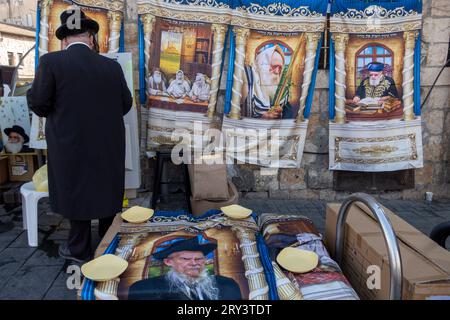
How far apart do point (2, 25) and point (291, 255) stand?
2136cm

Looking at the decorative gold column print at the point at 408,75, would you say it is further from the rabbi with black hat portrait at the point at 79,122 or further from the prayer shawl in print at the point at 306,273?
the rabbi with black hat portrait at the point at 79,122

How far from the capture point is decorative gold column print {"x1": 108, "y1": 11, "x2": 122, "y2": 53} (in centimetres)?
420

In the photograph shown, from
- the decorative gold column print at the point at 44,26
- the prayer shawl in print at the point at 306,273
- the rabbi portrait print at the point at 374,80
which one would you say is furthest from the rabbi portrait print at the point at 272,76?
the prayer shawl in print at the point at 306,273

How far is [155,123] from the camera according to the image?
14.5 ft

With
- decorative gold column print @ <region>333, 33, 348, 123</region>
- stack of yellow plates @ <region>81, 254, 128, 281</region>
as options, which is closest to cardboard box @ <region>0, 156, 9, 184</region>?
stack of yellow plates @ <region>81, 254, 128, 281</region>

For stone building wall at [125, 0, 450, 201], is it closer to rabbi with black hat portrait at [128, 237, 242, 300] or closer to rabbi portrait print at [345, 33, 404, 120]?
rabbi portrait print at [345, 33, 404, 120]

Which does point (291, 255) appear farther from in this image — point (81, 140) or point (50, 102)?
point (50, 102)

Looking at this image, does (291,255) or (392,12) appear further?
(392,12)

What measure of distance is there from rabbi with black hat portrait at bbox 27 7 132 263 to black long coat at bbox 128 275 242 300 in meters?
1.41

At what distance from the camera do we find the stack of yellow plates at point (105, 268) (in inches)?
63.1

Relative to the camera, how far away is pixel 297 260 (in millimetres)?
1766

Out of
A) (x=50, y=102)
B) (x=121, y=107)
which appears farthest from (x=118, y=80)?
(x=50, y=102)
